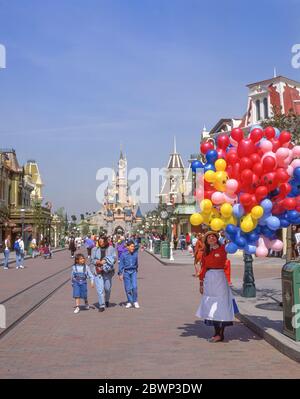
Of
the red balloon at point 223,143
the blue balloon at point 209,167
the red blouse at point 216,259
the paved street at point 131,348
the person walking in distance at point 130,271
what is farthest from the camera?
the person walking in distance at point 130,271

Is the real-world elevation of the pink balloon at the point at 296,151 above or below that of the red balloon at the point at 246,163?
above

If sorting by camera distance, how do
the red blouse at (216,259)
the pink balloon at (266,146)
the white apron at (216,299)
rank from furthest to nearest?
1. the red blouse at (216,259)
2. the white apron at (216,299)
3. the pink balloon at (266,146)

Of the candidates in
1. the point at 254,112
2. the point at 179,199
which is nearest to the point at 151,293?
the point at 254,112

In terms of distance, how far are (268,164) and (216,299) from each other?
231 centimetres

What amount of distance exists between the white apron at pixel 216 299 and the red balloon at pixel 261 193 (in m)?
1.58

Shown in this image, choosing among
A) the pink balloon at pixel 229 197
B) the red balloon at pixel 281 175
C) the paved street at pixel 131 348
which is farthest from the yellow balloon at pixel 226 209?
the paved street at pixel 131 348

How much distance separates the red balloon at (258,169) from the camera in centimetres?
750

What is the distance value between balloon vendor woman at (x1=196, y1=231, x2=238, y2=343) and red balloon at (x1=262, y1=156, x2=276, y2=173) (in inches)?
62.7

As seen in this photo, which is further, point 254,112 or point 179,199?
point 179,199

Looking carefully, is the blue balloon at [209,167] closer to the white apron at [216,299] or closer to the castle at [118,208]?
the white apron at [216,299]

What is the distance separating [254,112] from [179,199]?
43314 mm
